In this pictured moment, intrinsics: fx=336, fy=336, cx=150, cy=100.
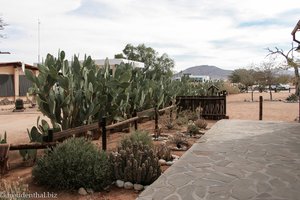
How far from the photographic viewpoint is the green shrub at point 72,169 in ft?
16.6

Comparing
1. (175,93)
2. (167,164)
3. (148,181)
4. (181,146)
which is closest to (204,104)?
(175,93)

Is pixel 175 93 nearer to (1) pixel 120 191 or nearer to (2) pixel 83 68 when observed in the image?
(2) pixel 83 68

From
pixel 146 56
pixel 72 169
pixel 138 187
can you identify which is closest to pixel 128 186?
pixel 138 187

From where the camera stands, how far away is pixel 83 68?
864 cm

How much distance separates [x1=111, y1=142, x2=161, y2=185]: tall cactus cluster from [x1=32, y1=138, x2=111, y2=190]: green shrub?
18 centimetres

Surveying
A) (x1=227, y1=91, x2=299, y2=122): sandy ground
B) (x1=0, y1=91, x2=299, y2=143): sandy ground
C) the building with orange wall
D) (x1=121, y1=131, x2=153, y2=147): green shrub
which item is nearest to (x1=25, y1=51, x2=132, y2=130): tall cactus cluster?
(x1=121, y1=131, x2=153, y2=147): green shrub

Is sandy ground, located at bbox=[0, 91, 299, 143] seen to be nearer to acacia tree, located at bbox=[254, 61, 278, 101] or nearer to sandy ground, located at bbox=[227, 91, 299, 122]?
sandy ground, located at bbox=[227, 91, 299, 122]

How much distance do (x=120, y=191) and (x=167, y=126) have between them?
6.32 metres

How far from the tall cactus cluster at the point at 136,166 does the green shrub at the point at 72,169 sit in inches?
6.9

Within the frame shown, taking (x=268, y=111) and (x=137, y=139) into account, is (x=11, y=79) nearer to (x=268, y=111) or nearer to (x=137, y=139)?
(x=268, y=111)

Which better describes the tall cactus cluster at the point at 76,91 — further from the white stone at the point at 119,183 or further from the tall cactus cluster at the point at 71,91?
the white stone at the point at 119,183

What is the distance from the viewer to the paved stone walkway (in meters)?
4.45

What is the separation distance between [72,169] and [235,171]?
2.62 metres

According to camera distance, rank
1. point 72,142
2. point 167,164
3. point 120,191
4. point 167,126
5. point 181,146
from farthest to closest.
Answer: point 167,126, point 181,146, point 167,164, point 72,142, point 120,191
